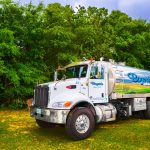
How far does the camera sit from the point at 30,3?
22984mm

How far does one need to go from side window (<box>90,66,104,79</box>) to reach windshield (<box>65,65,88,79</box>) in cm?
30

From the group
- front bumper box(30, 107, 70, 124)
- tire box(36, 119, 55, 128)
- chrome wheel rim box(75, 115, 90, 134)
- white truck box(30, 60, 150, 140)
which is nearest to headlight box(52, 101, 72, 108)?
white truck box(30, 60, 150, 140)

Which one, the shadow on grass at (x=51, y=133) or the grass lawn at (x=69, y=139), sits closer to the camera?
the grass lawn at (x=69, y=139)

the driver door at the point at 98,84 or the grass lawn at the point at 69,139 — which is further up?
the driver door at the point at 98,84

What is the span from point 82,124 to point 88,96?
4.79ft

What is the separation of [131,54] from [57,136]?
20.3 meters

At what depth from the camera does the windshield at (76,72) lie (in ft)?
42.9

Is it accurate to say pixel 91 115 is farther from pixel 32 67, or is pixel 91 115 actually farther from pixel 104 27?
pixel 104 27

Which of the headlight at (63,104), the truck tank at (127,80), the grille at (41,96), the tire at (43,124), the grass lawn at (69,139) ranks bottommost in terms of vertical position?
the grass lawn at (69,139)

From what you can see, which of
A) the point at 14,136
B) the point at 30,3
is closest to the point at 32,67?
the point at 30,3

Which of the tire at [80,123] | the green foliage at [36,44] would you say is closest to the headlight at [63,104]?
the tire at [80,123]

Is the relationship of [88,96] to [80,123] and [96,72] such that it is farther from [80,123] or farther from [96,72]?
[80,123]

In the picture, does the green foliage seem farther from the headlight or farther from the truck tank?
the headlight

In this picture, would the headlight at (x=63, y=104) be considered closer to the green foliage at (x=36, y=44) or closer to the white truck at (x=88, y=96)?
the white truck at (x=88, y=96)
